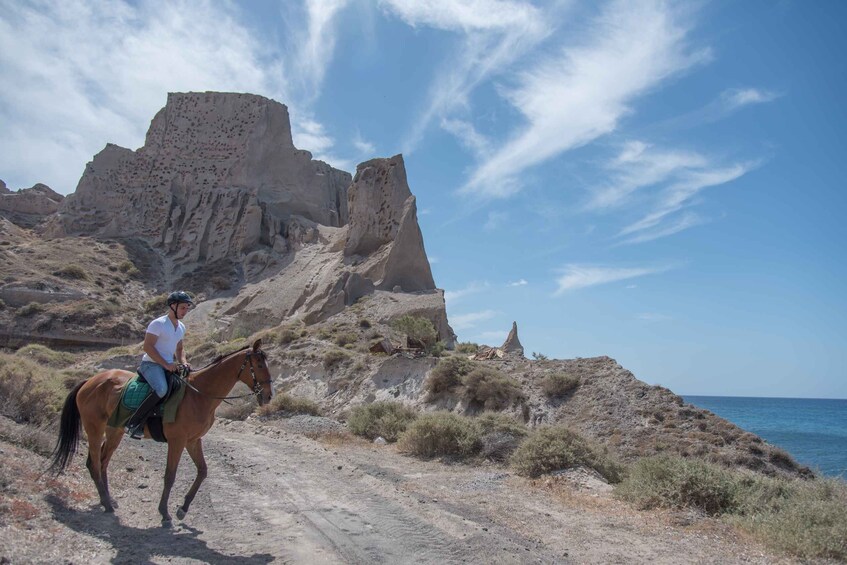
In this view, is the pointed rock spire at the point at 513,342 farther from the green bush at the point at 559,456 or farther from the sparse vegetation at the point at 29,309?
the sparse vegetation at the point at 29,309

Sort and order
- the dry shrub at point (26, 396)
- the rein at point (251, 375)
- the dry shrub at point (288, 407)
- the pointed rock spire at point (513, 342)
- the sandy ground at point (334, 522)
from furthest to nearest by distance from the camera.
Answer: the pointed rock spire at point (513, 342) → the dry shrub at point (288, 407) → the dry shrub at point (26, 396) → the rein at point (251, 375) → the sandy ground at point (334, 522)

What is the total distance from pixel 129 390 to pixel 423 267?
28.3 meters

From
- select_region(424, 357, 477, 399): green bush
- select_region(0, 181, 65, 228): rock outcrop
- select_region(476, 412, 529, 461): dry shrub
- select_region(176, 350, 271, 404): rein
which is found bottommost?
select_region(476, 412, 529, 461): dry shrub

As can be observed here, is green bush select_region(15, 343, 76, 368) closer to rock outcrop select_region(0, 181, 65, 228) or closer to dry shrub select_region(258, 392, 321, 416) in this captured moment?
dry shrub select_region(258, 392, 321, 416)

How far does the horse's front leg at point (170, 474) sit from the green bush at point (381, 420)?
8.35 metres

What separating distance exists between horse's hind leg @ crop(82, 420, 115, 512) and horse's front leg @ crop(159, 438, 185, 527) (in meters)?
0.63

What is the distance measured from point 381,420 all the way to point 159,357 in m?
9.40

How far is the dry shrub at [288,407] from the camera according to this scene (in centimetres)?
1900

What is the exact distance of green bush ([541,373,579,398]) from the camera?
16250 millimetres

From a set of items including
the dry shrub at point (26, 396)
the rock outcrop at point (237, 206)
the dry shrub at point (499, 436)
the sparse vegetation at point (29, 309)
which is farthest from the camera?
the rock outcrop at point (237, 206)

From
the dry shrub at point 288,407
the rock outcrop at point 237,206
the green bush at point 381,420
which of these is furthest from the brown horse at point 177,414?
the rock outcrop at point 237,206

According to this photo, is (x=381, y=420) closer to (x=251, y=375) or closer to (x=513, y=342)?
(x=251, y=375)

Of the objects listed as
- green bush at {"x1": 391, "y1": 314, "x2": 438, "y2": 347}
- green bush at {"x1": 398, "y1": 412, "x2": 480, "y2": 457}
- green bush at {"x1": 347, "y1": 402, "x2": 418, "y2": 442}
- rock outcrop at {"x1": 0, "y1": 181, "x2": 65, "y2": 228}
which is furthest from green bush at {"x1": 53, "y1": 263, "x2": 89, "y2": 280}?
green bush at {"x1": 398, "y1": 412, "x2": 480, "y2": 457}

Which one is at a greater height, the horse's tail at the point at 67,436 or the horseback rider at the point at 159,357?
the horseback rider at the point at 159,357
